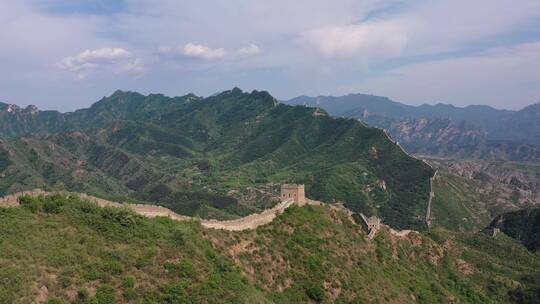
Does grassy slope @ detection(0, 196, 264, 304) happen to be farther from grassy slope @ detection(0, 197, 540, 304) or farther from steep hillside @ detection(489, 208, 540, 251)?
steep hillside @ detection(489, 208, 540, 251)

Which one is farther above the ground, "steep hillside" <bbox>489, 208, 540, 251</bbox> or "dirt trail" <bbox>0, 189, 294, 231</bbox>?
"dirt trail" <bbox>0, 189, 294, 231</bbox>

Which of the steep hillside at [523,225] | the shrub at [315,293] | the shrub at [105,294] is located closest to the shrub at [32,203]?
the shrub at [105,294]

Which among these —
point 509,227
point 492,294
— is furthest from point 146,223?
point 509,227

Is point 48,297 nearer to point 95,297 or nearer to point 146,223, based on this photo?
point 95,297

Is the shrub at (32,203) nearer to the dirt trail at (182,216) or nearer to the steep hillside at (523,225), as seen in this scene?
the dirt trail at (182,216)

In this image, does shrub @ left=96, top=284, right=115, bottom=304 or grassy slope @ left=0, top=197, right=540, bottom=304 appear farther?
grassy slope @ left=0, top=197, right=540, bottom=304

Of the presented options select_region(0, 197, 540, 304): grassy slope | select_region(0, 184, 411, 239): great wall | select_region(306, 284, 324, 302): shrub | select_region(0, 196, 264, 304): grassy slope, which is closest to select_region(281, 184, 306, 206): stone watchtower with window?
select_region(0, 184, 411, 239): great wall
